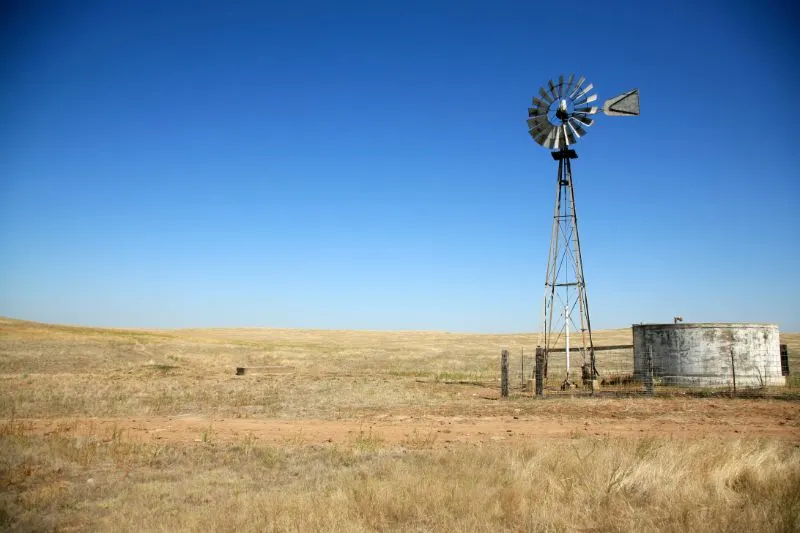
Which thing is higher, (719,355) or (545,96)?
(545,96)

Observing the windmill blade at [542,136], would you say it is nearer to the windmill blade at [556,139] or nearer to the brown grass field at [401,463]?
the windmill blade at [556,139]

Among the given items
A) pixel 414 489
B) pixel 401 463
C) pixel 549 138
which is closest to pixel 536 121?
pixel 549 138

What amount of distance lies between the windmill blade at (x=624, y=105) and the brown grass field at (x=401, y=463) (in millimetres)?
11723

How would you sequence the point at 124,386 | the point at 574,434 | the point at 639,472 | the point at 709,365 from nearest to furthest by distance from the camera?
the point at 639,472, the point at 574,434, the point at 709,365, the point at 124,386

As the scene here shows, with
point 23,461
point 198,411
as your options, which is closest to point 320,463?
point 23,461

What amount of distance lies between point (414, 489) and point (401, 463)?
5.77 ft

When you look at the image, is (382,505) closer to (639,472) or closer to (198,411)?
(639,472)

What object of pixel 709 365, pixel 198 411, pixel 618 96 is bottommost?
pixel 198 411

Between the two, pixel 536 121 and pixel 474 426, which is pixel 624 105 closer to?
pixel 536 121

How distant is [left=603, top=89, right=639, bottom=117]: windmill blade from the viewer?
22.2 m

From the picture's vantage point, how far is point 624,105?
22.4 metres

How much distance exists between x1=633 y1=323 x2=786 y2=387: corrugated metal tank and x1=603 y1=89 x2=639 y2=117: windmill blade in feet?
30.1

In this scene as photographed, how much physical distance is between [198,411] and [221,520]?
1158 cm

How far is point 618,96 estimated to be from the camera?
73.7 feet
